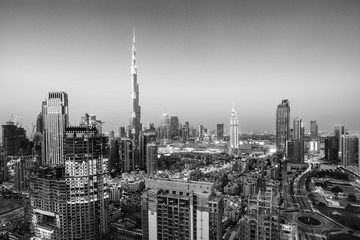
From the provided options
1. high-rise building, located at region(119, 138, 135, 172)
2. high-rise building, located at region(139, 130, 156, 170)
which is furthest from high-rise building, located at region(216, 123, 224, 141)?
high-rise building, located at region(119, 138, 135, 172)

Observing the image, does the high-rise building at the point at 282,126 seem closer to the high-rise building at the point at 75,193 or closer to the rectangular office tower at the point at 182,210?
the high-rise building at the point at 75,193

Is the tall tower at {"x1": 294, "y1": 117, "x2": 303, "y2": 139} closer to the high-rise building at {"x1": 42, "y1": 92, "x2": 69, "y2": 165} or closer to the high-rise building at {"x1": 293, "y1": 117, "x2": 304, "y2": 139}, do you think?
the high-rise building at {"x1": 293, "y1": 117, "x2": 304, "y2": 139}

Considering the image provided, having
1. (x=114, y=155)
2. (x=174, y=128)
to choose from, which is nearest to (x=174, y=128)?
(x=174, y=128)

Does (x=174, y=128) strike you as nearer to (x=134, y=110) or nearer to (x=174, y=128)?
(x=174, y=128)

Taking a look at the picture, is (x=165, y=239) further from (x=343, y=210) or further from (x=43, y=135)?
(x=43, y=135)

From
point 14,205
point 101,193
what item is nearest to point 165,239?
point 101,193
